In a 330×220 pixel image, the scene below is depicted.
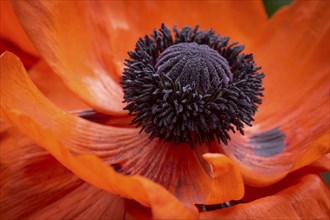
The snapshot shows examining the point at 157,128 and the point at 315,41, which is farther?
the point at 315,41

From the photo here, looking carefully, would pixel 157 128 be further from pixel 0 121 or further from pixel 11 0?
pixel 11 0

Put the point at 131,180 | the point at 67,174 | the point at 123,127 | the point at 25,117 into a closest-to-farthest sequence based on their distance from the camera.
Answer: the point at 131,180, the point at 25,117, the point at 67,174, the point at 123,127

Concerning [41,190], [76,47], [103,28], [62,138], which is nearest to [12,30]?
[76,47]

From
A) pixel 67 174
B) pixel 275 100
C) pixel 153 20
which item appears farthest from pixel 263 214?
pixel 153 20

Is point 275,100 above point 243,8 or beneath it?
beneath

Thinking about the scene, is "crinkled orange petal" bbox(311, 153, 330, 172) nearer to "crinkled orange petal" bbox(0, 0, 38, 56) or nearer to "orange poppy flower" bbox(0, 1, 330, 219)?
"orange poppy flower" bbox(0, 1, 330, 219)

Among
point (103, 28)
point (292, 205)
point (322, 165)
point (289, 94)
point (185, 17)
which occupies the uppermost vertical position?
point (185, 17)

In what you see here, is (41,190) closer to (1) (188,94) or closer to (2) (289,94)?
(1) (188,94)
